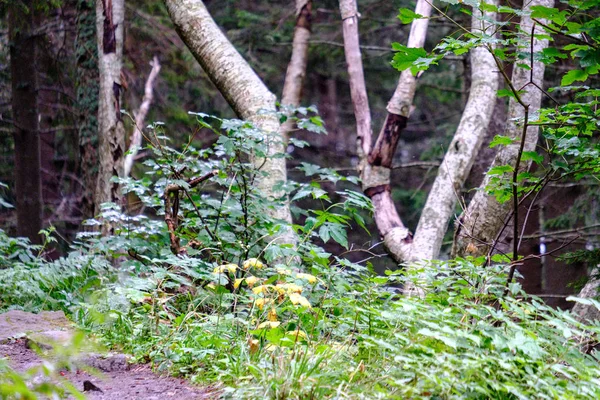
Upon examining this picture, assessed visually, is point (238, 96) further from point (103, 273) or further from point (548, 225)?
point (548, 225)

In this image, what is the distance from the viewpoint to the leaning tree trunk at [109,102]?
6930 mm

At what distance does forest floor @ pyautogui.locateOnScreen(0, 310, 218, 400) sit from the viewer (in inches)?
112

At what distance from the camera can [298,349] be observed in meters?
2.69

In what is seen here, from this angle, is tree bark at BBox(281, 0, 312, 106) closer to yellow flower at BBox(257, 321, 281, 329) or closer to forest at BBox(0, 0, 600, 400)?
forest at BBox(0, 0, 600, 400)

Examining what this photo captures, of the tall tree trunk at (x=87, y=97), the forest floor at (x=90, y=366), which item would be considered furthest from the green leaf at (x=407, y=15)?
the tall tree trunk at (x=87, y=97)

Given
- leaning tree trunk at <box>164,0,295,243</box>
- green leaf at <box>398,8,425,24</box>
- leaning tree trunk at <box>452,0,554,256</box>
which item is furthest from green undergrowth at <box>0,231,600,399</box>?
leaning tree trunk at <box>164,0,295,243</box>

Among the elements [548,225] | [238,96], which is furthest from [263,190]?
[548,225]

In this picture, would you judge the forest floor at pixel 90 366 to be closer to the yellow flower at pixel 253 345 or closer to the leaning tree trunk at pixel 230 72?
the yellow flower at pixel 253 345

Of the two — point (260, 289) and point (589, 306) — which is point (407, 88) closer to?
point (589, 306)

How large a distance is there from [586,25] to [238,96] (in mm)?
3954

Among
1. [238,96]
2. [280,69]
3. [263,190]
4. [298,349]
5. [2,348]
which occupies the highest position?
[280,69]

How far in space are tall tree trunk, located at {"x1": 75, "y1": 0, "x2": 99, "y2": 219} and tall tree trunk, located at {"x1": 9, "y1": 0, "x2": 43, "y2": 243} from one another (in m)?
2.55

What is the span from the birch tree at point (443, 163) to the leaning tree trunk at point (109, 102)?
2.90 m

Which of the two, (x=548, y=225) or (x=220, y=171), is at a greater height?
(x=220, y=171)
